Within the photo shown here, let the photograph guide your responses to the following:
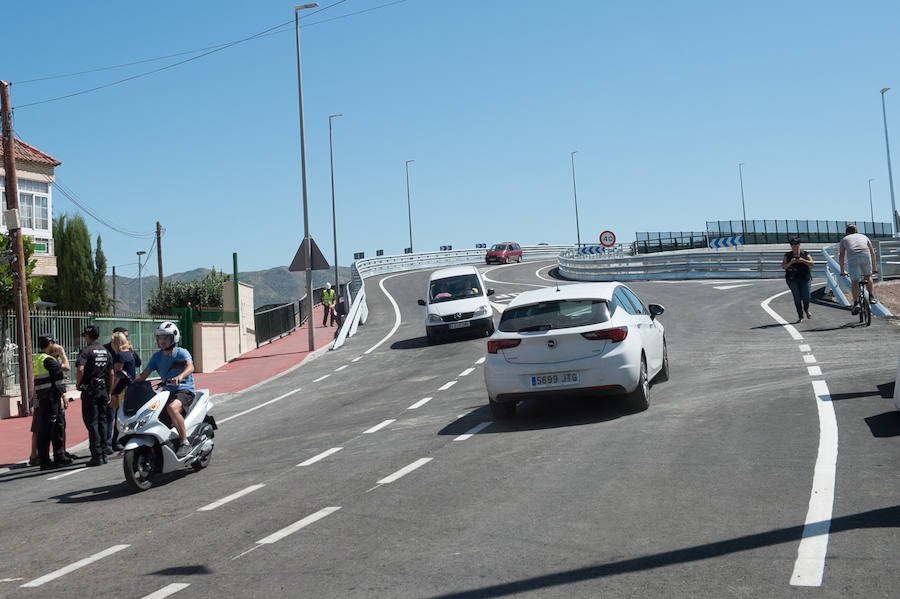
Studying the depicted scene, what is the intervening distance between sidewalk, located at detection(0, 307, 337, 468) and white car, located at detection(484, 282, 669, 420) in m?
6.62

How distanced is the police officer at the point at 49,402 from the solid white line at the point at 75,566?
239 inches

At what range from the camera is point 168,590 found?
549cm

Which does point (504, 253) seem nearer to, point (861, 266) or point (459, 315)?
point (459, 315)

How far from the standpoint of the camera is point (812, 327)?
18906 millimetres

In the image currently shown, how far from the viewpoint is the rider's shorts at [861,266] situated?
59.0 ft

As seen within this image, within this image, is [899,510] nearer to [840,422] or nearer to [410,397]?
[840,422]

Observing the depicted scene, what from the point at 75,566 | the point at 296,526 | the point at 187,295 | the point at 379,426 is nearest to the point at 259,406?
the point at 379,426

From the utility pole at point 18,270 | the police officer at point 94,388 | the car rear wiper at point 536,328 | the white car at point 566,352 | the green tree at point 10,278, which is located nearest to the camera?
the white car at point 566,352

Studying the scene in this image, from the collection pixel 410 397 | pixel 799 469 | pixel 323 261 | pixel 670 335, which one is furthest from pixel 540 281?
pixel 799 469

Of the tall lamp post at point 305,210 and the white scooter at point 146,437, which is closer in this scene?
the white scooter at point 146,437

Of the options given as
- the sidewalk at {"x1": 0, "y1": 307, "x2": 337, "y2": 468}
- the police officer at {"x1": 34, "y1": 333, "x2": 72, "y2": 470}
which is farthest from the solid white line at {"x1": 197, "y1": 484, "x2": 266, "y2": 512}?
the sidewalk at {"x1": 0, "y1": 307, "x2": 337, "y2": 468}

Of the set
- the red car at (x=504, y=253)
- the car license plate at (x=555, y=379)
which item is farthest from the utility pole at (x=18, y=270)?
the red car at (x=504, y=253)

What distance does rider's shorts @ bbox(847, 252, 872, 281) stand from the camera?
1797 centimetres

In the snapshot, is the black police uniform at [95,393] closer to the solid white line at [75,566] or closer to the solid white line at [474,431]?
the solid white line at [474,431]
